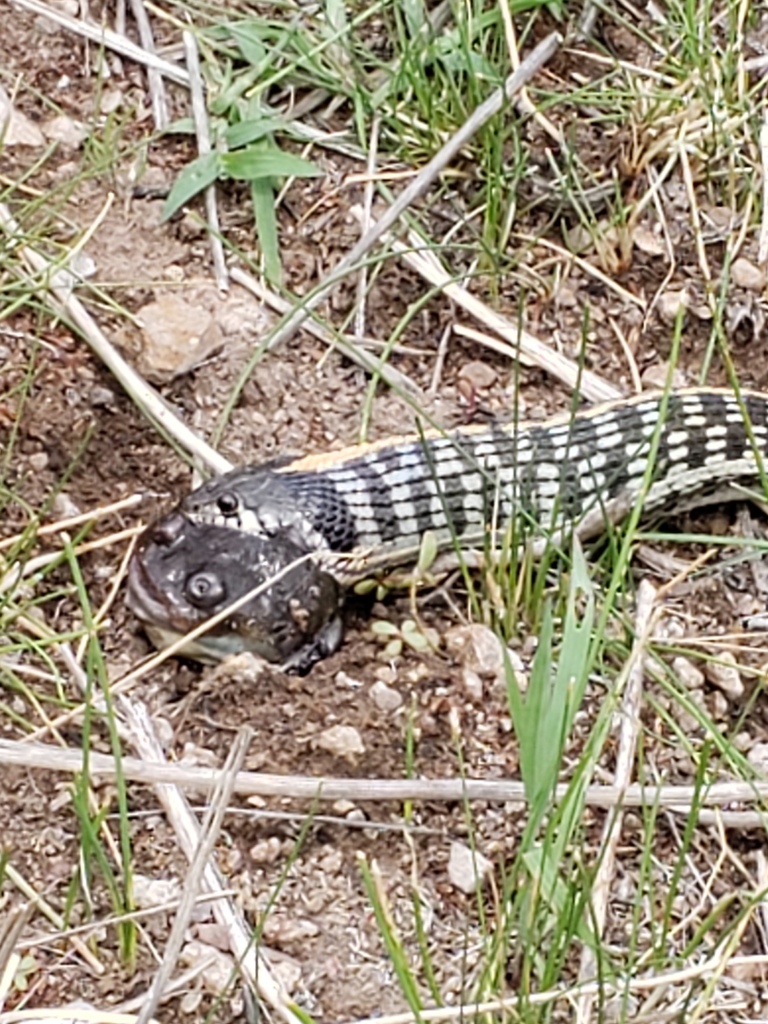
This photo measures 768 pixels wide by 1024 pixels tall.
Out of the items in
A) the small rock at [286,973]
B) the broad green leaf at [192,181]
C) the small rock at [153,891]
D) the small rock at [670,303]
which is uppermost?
the broad green leaf at [192,181]

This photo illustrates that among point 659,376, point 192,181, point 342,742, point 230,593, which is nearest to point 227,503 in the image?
point 230,593

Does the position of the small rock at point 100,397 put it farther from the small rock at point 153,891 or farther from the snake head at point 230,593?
the small rock at point 153,891

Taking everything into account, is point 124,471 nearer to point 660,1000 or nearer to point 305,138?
point 305,138

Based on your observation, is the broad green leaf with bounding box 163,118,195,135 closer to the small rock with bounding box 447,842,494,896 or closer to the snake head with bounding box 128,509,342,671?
the snake head with bounding box 128,509,342,671

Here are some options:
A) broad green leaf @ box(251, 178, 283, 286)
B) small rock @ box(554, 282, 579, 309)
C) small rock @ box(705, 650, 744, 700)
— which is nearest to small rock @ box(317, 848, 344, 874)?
small rock @ box(705, 650, 744, 700)

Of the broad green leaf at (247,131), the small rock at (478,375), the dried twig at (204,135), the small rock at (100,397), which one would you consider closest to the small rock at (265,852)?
the small rock at (100,397)

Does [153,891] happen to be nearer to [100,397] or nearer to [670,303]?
[100,397]
